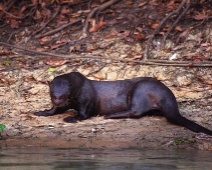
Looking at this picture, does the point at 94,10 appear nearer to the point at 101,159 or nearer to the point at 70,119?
the point at 70,119

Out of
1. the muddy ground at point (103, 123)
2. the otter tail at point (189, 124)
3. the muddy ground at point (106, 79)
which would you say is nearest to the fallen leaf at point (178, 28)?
the muddy ground at point (106, 79)

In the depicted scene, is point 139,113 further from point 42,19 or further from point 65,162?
point 42,19

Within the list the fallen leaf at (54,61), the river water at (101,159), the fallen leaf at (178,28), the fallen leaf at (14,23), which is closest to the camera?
the river water at (101,159)

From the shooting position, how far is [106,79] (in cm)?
975

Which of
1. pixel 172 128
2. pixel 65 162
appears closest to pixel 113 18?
pixel 172 128

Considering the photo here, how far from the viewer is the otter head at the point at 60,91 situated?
816 cm

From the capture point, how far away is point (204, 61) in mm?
9984

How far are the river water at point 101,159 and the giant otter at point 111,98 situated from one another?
3.04ft

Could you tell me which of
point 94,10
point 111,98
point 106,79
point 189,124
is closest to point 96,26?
point 94,10

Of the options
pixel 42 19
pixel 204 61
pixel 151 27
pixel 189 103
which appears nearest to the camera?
pixel 189 103

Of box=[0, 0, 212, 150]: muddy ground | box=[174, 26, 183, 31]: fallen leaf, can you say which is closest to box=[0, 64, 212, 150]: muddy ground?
box=[0, 0, 212, 150]: muddy ground

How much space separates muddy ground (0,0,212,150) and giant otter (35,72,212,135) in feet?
0.37

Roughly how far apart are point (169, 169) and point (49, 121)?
255cm

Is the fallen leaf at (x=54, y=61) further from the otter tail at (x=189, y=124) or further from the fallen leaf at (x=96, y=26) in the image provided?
the otter tail at (x=189, y=124)
